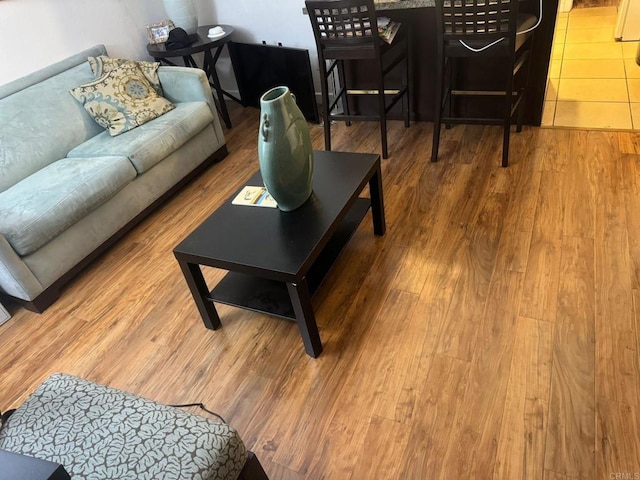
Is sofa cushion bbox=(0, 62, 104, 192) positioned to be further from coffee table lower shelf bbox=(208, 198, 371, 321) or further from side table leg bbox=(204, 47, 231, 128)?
coffee table lower shelf bbox=(208, 198, 371, 321)

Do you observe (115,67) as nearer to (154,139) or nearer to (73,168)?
(154,139)

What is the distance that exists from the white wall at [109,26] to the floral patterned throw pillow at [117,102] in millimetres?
350

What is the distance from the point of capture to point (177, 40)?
3.14 meters

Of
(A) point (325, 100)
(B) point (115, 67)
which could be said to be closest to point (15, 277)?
(B) point (115, 67)

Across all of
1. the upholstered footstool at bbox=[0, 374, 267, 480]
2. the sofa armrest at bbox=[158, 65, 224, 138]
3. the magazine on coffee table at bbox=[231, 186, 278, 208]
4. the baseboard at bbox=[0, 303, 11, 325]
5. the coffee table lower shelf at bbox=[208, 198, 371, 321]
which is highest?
the sofa armrest at bbox=[158, 65, 224, 138]

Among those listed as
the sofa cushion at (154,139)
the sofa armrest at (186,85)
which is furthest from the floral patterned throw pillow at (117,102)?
the sofa armrest at (186,85)

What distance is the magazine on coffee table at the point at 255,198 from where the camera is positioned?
182 centimetres

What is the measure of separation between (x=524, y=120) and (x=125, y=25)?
2.89 meters

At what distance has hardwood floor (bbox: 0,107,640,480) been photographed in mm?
1367

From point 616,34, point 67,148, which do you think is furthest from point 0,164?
point 616,34

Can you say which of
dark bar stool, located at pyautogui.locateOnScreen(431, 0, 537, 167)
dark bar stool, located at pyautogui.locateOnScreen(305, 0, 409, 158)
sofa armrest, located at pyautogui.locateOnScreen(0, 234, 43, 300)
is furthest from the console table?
sofa armrest, located at pyautogui.locateOnScreen(0, 234, 43, 300)

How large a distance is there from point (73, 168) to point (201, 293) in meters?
1.20

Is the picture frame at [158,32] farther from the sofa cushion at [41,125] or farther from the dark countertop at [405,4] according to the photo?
the dark countertop at [405,4]

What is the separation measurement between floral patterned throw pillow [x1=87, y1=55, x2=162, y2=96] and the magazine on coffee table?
4.94ft
